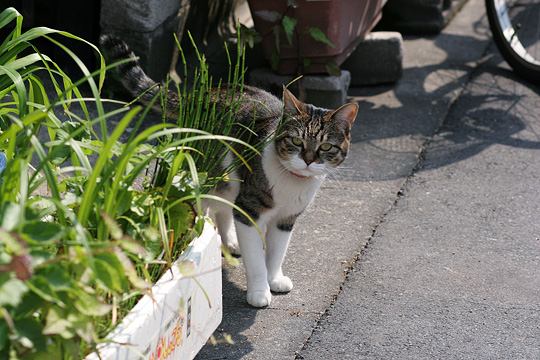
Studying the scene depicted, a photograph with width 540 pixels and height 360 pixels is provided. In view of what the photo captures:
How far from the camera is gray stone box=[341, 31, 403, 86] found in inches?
214

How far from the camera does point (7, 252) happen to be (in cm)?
200

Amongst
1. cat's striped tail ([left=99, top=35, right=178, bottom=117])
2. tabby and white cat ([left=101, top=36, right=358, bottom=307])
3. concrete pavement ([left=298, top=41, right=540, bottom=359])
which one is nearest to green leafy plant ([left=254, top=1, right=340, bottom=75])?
concrete pavement ([left=298, top=41, right=540, bottom=359])

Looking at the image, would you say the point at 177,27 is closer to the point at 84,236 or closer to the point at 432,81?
the point at 432,81

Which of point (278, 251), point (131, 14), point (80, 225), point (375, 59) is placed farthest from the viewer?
point (375, 59)

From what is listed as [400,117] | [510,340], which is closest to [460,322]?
[510,340]

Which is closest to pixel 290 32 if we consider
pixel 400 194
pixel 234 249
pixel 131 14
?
pixel 131 14

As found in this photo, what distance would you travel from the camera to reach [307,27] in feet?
15.5

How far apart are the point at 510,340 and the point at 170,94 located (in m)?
1.57

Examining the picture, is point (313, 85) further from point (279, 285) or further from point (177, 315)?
point (177, 315)

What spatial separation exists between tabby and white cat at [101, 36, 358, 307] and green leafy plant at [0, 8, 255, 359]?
0.31 meters

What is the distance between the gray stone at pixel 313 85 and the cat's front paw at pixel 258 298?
172 centimetres

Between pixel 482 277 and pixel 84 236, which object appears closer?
pixel 84 236

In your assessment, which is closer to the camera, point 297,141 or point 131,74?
point 297,141

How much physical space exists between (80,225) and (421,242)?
2.07 metres
